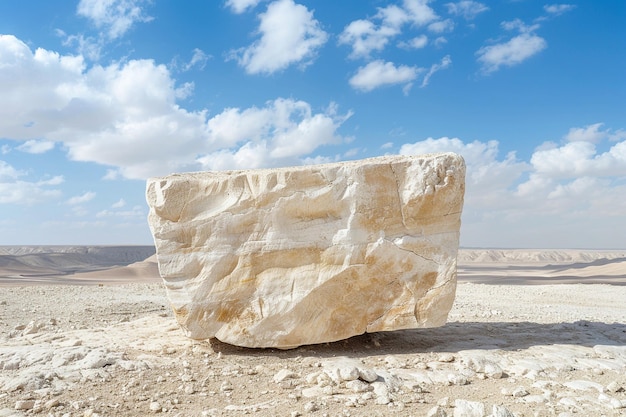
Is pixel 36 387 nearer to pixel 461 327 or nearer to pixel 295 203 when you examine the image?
pixel 295 203

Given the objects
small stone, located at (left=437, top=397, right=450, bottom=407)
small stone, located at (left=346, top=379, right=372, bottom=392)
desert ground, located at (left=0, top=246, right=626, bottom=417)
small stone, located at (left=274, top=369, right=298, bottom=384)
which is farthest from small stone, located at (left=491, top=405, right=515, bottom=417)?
small stone, located at (left=274, top=369, right=298, bottom=384)

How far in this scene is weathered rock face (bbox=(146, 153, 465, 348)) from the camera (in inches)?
257

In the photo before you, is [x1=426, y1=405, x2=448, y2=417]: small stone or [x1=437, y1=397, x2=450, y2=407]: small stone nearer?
[x1=426, y1=405, x2=448, y2=417]: small stone

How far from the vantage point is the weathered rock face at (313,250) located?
653 cm

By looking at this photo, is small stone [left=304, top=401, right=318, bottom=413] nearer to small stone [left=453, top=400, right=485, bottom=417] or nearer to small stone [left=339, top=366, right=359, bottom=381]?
small stone [left=339, top=366, right=359, bottom=381]

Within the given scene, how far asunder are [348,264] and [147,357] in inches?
117

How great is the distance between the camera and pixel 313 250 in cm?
656

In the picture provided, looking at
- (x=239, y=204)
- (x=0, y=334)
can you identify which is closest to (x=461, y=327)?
(x=239, y=204)

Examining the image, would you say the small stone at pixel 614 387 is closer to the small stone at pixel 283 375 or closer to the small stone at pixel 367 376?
the small stone at pixel 367 376

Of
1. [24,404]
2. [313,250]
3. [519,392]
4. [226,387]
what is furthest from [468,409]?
[24,404]

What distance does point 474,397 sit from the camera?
5090mm

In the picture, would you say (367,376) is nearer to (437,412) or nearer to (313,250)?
(437,412)

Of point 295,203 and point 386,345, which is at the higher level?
point 295,203

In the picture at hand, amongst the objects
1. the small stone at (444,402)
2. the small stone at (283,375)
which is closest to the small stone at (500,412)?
the small stone at (444,402)
